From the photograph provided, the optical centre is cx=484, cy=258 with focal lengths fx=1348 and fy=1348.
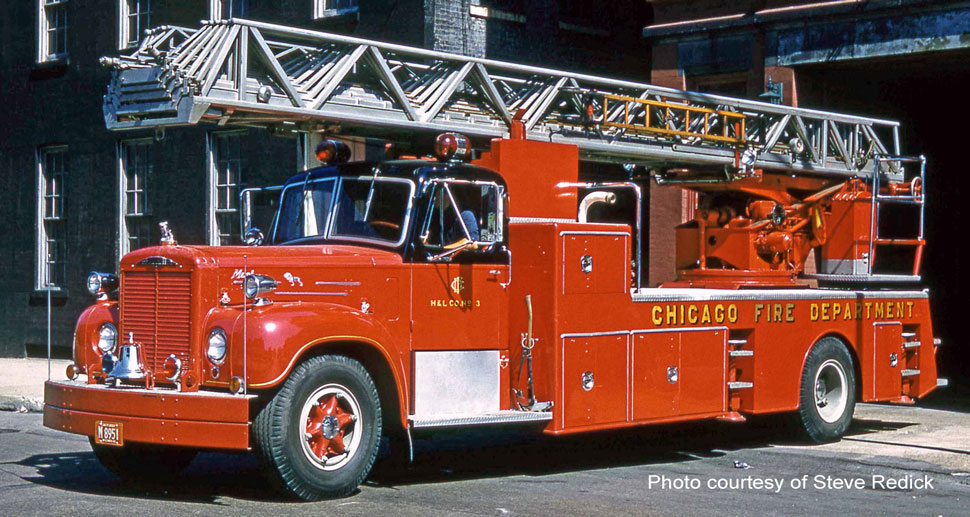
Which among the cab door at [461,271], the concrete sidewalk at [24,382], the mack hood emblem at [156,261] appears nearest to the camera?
the mack hood emblem at [156,261]

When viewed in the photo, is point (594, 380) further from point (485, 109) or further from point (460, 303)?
point (485, 109)

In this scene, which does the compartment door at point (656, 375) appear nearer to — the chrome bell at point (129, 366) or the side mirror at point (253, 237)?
the side mirror at point (253, 237)

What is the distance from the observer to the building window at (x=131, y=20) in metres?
22.4

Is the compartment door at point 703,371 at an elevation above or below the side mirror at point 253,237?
below

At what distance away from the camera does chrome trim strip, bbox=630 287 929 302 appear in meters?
11.2

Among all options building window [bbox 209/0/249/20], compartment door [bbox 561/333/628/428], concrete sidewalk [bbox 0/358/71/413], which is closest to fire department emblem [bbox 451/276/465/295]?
compartment door [bbox 561/333/628/428]

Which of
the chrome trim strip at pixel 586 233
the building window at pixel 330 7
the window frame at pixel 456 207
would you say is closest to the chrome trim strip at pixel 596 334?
the chrome trim strip at pixel 586 233

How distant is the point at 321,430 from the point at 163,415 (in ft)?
3.34

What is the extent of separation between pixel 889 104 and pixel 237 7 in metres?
9.98

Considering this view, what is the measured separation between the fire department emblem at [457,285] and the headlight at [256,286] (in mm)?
1610

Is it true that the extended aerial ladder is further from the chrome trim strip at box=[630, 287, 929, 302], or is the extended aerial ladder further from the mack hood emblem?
the mack hood emblem

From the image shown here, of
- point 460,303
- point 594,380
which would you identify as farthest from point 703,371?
point 460,303

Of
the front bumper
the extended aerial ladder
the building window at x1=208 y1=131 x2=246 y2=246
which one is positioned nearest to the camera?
the front bumper

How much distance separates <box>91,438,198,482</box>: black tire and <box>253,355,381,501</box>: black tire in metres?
1.33
